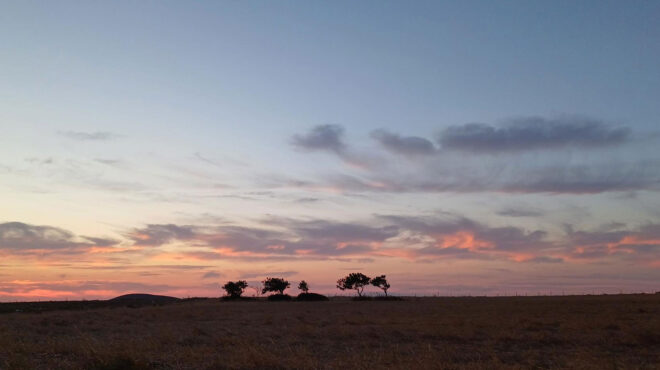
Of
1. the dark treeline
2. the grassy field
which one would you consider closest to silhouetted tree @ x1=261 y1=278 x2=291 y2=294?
the dark treeline

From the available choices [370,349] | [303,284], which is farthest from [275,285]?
[370,349]

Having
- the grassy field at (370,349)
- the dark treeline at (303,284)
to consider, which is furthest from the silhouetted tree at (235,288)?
the grassy field at (370,349)

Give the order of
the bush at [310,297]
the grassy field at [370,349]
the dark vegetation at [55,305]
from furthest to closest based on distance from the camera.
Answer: the bush at [310,297] → the dark vegetation at [55,305] → the grassy field at [370,349]

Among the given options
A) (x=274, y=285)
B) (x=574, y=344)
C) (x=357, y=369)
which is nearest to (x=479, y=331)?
(x=574, y=344)

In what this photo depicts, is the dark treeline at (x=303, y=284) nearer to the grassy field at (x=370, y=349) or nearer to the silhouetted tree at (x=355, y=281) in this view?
the silhouetted tree at (x=355, y=281)

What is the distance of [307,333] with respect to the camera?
31109 mm

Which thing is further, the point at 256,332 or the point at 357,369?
the point at 256,332

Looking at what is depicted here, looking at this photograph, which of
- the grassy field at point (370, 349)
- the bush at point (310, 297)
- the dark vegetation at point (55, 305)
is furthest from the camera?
the bush at point (310, 297)

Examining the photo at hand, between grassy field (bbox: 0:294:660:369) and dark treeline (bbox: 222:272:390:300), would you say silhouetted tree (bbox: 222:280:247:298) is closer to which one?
dark treeline (bbox: 222:272:390:300)

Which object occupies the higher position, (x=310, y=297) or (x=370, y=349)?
(x=310, y=297)

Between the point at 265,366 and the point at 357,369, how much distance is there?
308 centimetres

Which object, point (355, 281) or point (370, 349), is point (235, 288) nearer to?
point (355, 281)

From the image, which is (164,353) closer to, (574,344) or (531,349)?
(531,349)

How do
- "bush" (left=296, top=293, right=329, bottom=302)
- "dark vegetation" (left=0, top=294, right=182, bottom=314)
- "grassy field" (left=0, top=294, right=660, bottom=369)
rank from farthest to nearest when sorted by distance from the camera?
"bush" (left=296, top=293, right=329, bottom=302) → "dark vegetation" (left=0, top=294, right=182, bottom=314) → "grassy field" (left=0, top=294, right=660, bottom=369)
